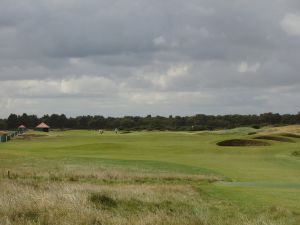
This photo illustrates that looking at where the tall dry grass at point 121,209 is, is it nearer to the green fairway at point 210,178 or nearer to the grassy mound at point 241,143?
the green fairway at point 210,178

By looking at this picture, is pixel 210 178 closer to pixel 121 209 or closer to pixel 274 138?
pixel 121 209

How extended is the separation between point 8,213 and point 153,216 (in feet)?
11.7

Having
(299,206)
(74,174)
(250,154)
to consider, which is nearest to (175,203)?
(299,206)

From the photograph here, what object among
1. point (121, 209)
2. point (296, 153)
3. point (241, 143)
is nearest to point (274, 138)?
point (241, 143)

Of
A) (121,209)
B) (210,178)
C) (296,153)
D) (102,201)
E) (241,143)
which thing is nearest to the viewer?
(121,209)

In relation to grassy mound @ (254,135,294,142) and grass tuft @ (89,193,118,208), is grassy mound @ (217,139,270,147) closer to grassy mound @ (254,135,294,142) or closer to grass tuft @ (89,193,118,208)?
grassy mound @ (254,135,294,142)

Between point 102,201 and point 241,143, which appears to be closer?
point 102,201

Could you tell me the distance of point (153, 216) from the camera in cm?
1362

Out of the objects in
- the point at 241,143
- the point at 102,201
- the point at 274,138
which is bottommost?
the point at 102,201

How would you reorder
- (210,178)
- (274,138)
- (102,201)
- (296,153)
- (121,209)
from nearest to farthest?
(121,209)
(102,201)
(210,178)
(296,153)
(274,138)

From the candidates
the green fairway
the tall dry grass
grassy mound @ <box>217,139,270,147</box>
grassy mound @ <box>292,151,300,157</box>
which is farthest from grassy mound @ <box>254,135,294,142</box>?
the tall dry grass

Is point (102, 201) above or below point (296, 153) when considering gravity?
above

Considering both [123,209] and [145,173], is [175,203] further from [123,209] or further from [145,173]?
[145,173]

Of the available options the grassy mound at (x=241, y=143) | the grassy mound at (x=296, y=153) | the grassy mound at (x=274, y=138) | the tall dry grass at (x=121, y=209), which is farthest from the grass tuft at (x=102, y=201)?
the grassy mound at (x=274, y=138)
